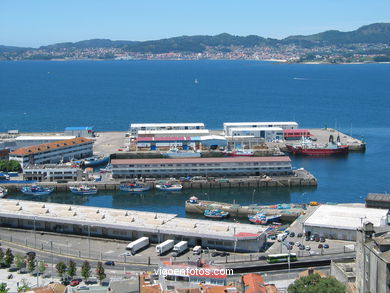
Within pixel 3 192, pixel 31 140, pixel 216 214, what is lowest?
pixel 216 214

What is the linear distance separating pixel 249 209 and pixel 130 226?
5543 millimetres

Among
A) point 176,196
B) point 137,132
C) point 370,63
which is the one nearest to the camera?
point 176,196

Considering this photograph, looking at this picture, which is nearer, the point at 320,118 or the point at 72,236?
the point at 72,236

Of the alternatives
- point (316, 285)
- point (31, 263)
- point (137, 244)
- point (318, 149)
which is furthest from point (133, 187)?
point (316, 285)

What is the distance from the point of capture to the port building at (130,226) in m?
18.0

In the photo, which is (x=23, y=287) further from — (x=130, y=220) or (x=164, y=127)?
(x=164, y=127)

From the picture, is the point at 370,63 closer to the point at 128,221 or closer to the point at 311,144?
the point at 311,144

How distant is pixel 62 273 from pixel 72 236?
13.8 feet

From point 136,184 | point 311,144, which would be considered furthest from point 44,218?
point 311,144

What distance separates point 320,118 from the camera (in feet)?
159

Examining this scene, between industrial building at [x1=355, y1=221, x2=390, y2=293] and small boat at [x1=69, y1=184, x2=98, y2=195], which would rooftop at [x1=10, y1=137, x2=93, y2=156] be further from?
industrial building at [x1=355, y1=221, x2=390, y2=293]

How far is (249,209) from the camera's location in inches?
893

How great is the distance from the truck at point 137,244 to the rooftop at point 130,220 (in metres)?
0.48

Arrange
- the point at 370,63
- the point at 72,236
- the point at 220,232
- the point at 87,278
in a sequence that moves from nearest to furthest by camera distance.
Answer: the point at 87,278, the point at 220,232, the point at 72,236, the point at 370,63
